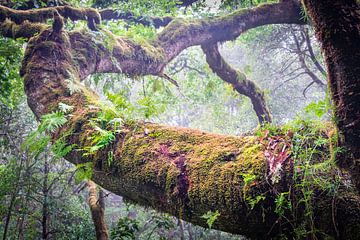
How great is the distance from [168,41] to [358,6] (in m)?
4.44

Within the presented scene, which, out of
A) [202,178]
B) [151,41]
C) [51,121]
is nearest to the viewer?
[202,178]

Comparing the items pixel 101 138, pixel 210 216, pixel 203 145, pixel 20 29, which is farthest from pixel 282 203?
pixel 20 29

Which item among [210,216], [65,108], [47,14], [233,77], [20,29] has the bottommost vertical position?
[210,216]

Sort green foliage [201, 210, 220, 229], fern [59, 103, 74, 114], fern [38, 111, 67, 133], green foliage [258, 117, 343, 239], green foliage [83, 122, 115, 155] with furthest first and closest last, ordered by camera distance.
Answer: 1. fern [59, 103, 74, 114]
2. fern [38, 111, 67, 133]
3. green foliage [83, 122, 115, 155]
4. green foliage [201, 210, 220, 229]
5. green foliage [258, 117, 343, 239]

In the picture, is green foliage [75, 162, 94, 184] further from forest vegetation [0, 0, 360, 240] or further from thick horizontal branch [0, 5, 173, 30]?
thick horizontal branch [0, 5, 173, 30]

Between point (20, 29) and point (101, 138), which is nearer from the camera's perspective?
point (101, 138)

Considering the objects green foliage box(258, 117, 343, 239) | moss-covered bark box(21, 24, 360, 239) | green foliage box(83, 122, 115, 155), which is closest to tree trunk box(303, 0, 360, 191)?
green foliage box(258, 117, 343, 239)

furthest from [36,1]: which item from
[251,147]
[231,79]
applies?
[251,147]

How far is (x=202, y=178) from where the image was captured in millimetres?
2012

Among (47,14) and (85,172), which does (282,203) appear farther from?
(47,14)

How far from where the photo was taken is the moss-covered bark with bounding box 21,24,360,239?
1.68m

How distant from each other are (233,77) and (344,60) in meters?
5.73

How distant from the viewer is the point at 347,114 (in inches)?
59.0

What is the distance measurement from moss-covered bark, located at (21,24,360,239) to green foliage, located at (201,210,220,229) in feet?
0.10
